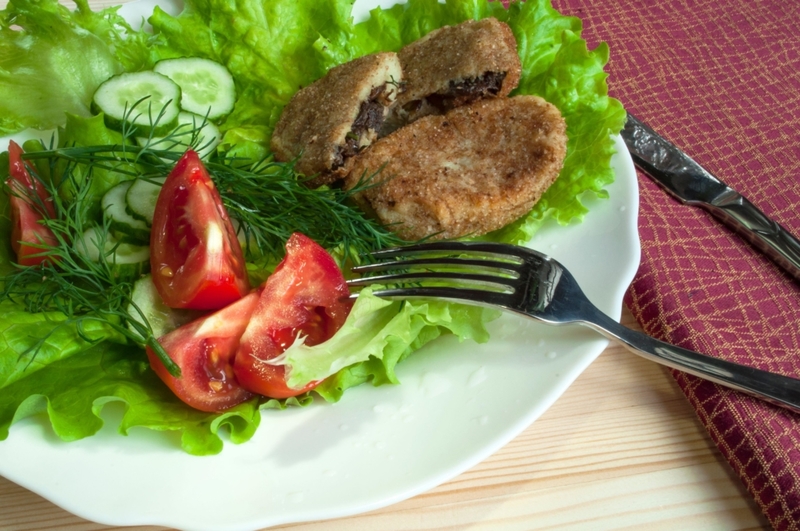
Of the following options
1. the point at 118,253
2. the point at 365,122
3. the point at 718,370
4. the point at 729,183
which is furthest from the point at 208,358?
the point at 729,183

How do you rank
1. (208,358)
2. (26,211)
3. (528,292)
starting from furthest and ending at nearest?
(26,211)
(528,292)
(208,358)

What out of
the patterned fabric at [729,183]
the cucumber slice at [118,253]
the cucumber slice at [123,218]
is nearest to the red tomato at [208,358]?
the cucumber slice at [118,253]

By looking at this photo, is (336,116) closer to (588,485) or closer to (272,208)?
(272,208)

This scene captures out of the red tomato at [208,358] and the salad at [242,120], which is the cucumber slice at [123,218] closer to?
the salad at [242,120]

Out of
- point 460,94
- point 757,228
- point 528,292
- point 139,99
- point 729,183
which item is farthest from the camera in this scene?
point 729,183

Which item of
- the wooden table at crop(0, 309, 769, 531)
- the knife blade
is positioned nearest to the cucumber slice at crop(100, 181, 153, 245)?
the wooden table at crop(0, 309, 769, 531)

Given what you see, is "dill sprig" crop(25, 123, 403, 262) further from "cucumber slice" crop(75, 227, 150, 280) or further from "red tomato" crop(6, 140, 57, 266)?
"cucumber slice" crop(75, 227, 150, 280)
